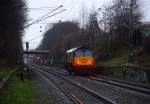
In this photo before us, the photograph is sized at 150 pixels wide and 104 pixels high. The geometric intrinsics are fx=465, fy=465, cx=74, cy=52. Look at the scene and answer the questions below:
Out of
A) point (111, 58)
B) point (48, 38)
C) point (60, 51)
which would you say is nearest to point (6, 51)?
point (111, 58)

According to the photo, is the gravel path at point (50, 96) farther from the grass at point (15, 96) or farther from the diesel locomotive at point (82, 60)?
the diesel locomotive at point (82, 60)

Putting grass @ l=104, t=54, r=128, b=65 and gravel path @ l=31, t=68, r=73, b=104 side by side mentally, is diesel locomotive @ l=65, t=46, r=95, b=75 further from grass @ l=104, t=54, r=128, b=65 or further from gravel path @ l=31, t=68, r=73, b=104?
gravel path @ l=31, t=68, r=73, b=104

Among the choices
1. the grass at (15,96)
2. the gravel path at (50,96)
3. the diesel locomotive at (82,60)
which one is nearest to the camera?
the grass at (15,96)

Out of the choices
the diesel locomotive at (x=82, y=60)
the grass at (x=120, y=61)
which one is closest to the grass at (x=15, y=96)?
the diesel locomotive at (x=82, y=60)

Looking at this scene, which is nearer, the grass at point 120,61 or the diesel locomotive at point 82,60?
the diesel locomotive at point 82,60

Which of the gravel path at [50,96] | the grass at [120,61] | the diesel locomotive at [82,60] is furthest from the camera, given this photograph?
the grass at [120,61]

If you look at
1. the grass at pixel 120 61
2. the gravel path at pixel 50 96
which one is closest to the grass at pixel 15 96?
the gravel path at pixel 50 96

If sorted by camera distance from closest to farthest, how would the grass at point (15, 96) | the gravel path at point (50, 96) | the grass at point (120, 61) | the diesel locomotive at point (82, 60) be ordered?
the grass at point (15, 96) → the gravel path at point (50, 96) → the diesel locomotive at point (82, 60) → the grass at point (120, 61)

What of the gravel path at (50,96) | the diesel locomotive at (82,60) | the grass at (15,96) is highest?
the diesel locomotive at (82,60)

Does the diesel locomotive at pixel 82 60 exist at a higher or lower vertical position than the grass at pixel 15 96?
Answer: higher

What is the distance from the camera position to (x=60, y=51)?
125375 millimetres

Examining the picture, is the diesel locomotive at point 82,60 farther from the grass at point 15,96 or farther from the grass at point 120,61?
the grass at point 15,96

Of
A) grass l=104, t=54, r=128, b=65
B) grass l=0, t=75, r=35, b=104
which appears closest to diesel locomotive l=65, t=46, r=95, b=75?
grass l=104, t=54, r=128, b=65

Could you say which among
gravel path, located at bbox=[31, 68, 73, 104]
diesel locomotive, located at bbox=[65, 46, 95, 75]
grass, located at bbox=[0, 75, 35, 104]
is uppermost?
diesel locomotive, located at bbox=[65, 46, 95, 75]
